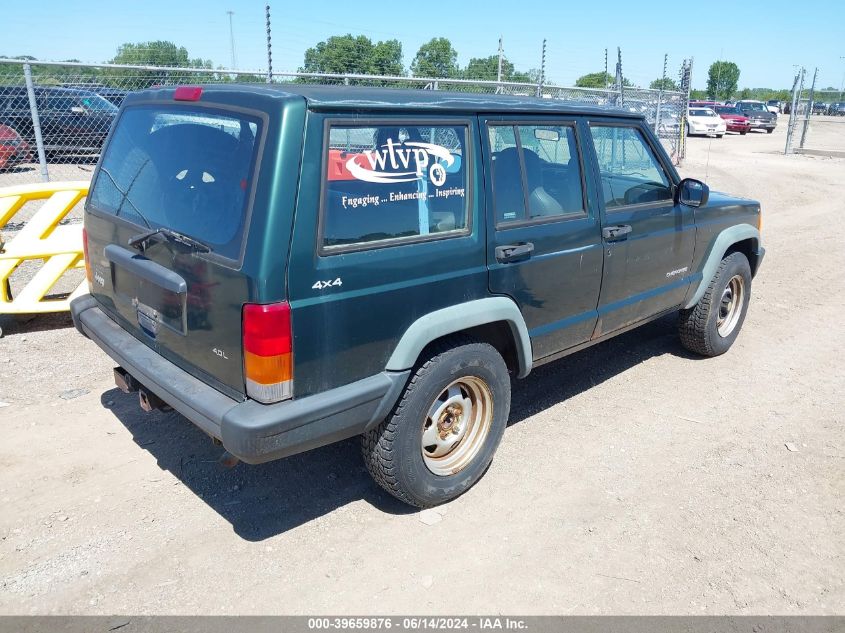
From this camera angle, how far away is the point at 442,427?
3371mm

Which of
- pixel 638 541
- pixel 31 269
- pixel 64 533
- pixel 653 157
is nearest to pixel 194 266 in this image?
pixel 64 533

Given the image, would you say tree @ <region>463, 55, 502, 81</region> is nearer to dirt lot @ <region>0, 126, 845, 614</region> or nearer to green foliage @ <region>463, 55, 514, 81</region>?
green foliage @ <region>463, 55, 514, 81</region>

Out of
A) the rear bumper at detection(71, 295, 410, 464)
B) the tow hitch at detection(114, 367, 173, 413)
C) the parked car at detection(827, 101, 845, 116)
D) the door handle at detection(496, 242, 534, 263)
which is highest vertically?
the parked car at detection(827, 101, 845, 116)

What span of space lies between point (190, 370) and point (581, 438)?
2.34 metres

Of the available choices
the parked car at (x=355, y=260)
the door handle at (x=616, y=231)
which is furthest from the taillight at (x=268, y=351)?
the door handle at (x=616, y=231)

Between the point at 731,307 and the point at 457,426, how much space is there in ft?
10.3

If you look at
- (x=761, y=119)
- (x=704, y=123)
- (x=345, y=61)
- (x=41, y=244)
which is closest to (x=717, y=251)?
(x=41, y=244)

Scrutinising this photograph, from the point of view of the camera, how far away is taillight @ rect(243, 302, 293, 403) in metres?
2.54

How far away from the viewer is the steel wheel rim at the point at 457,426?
3.28m

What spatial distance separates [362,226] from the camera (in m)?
2.80

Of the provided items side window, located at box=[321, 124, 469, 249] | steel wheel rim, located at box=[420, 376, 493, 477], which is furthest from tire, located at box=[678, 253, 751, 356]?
side window, located at box=[321, 124, 469, 249]

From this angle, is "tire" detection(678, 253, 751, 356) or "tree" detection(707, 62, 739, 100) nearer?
"tire" detection(678, 253, 751, 356)

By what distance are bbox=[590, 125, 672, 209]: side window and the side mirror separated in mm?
71

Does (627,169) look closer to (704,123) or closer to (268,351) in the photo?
(268,351)
